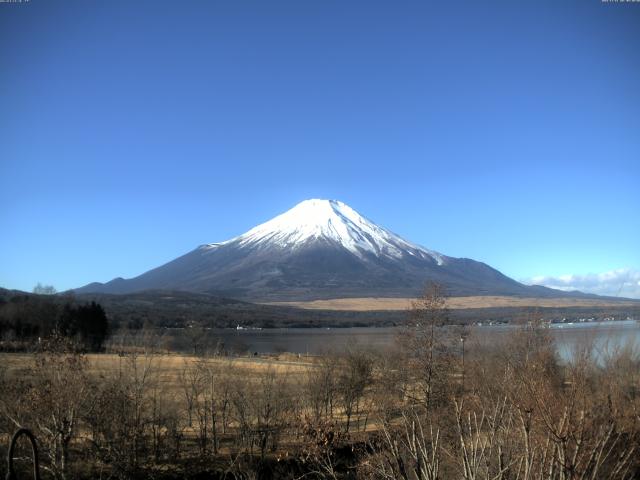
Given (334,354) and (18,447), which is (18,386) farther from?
(334,354)

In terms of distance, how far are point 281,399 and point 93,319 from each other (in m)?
64.7

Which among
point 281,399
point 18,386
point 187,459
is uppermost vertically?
point 18,386

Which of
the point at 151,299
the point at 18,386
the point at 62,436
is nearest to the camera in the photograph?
the point at 62,436

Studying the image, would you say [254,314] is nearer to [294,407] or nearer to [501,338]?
[501,338]

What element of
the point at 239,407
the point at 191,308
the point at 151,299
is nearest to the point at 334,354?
the point at 239,407

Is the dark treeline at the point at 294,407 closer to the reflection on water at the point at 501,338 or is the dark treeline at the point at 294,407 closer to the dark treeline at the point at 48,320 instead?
the reflection on water at the point at 501,338

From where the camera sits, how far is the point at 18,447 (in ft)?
56.0

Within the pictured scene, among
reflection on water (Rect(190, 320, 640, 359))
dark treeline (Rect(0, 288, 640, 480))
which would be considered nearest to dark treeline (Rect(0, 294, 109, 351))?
reflection on water (Rect(190, 320, 640, 359))

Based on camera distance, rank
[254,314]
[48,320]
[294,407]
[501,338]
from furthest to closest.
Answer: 1. [254,314]
2. [48,320]
3. [501,338]
4. [294,407]

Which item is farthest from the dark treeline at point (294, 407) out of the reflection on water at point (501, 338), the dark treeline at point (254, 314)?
the dark treeline at point (254, 314)

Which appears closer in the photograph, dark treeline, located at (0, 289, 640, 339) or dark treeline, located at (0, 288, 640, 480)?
dark treeline, located at (0, 288, 640, 480)

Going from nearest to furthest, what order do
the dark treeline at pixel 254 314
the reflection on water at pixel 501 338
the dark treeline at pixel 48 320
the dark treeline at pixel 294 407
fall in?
the dark treeline at pixel 294 407, the reflection on water at pixel 501 338, the dark treeline at pixel 48 320, the dark treeline at pixel 254 314

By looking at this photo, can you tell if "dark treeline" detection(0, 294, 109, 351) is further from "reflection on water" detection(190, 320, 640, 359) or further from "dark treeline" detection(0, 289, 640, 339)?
"dark treeline" detection(0, 289, 640, 339)

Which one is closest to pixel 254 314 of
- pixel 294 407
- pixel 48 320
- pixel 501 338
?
pixel 48 320
